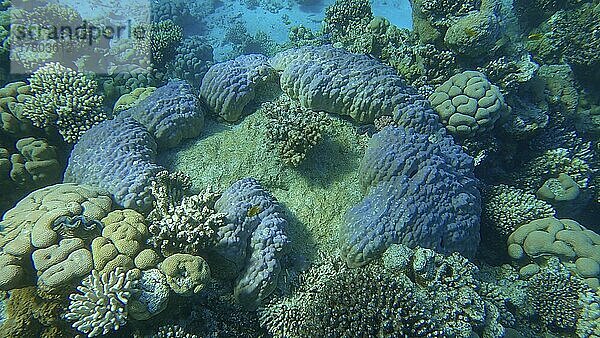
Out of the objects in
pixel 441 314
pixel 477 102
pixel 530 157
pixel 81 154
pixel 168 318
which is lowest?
pixel 168 318

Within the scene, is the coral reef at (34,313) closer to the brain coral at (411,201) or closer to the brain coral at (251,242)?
the brain coral at (251,242)

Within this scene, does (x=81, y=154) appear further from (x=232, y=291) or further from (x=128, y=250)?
(x=232, y=291)

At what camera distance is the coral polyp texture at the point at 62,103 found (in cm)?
532

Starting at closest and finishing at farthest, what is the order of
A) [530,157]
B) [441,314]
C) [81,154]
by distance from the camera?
[441,314] < [81,154] < [530,157]

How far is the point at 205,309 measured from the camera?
397 centimetres

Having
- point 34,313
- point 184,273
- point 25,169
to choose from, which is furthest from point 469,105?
point 25,169

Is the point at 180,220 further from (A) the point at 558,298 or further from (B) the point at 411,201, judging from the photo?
(A) the point at 558,298

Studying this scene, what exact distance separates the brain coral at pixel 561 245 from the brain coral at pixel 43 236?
17.6 feet

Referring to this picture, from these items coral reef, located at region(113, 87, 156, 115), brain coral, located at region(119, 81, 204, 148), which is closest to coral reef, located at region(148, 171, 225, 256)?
brain coral, located at region(119, 81, 204, 148)

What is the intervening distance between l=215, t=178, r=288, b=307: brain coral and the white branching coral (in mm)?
1091

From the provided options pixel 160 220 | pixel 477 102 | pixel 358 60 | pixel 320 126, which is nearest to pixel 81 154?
pixel 160 220

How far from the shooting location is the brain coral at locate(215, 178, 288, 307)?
404cm

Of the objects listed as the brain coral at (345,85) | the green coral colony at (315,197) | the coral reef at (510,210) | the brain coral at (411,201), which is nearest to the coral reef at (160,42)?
the green coral colony at (315,197)

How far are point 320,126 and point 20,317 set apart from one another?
3.90 m
